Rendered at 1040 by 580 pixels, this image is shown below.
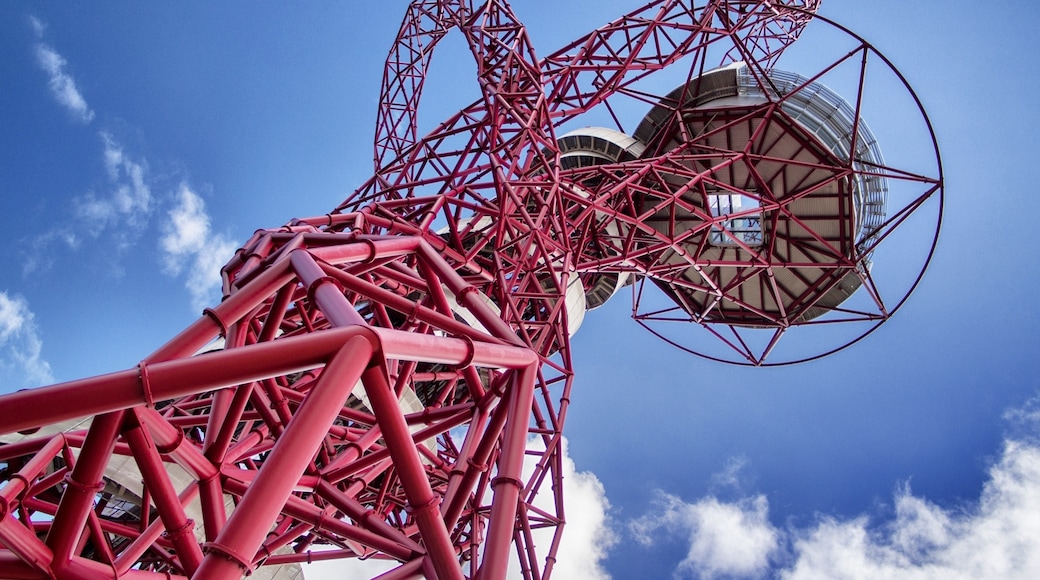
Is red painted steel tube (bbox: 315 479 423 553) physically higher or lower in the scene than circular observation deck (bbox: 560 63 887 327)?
lower

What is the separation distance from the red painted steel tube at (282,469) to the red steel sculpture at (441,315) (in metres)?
0.02

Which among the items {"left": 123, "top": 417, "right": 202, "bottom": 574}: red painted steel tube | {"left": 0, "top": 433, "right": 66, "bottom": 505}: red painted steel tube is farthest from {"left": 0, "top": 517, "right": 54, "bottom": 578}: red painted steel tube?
{"left": 0, "top": 433, "right": 66, "bottom": 505}: red painted steel tube

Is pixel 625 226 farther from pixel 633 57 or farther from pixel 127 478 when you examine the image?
pixel 127 478

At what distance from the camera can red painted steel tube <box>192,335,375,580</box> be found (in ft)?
17.1

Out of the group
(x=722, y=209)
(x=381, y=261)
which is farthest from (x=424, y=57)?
(x=381, y=261)

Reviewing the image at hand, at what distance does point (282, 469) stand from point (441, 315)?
198 inches

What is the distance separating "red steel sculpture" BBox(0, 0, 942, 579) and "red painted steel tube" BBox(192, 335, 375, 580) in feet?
0.06

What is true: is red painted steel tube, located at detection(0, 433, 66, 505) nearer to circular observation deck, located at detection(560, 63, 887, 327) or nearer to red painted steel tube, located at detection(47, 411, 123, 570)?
red painted steel tube, located at detection(47, 411, 123, 570)

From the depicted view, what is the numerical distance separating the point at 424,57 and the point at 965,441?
167ft

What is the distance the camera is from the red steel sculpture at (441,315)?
22.2ft

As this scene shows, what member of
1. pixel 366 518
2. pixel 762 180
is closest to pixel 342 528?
pixel 366 518

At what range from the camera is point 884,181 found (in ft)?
86.2

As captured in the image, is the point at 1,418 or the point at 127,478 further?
the point at 127,478

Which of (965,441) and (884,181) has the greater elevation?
→ (965,441)
